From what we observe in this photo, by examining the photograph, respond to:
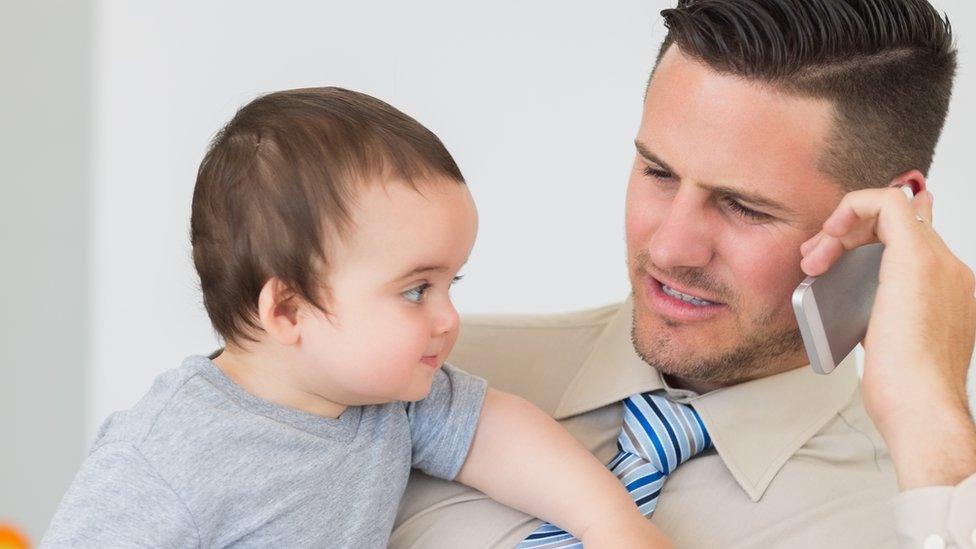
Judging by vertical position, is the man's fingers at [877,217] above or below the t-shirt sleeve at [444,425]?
above

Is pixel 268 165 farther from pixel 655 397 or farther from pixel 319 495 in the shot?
pixel 655 397

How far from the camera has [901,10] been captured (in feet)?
6.54

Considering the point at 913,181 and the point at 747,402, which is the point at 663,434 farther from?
the point at 913,181

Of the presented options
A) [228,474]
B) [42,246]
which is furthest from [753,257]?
[42,246]

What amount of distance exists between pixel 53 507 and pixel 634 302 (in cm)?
259

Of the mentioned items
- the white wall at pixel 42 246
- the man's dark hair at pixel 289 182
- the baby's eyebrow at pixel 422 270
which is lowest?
the white wall at pixel 42 246

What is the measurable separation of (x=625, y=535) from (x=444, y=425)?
11.8 inches

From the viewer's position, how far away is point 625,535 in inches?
66.3

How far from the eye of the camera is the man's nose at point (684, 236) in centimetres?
190

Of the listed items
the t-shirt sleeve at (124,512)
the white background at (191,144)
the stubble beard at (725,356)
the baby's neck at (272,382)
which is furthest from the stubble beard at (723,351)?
the white background at (191,144)

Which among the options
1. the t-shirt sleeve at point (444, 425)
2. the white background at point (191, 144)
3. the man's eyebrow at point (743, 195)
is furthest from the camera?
the white background at point (191, 144)

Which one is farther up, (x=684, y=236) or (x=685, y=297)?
(x=684, y=236)

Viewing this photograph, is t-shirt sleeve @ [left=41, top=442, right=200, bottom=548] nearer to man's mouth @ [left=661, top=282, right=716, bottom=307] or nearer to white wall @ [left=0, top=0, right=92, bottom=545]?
man's mouth @ [left=661, top=282, right=716, bottom=307]

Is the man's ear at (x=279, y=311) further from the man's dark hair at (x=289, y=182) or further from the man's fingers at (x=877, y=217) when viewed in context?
the man's fingers at (x=877, y=217)
